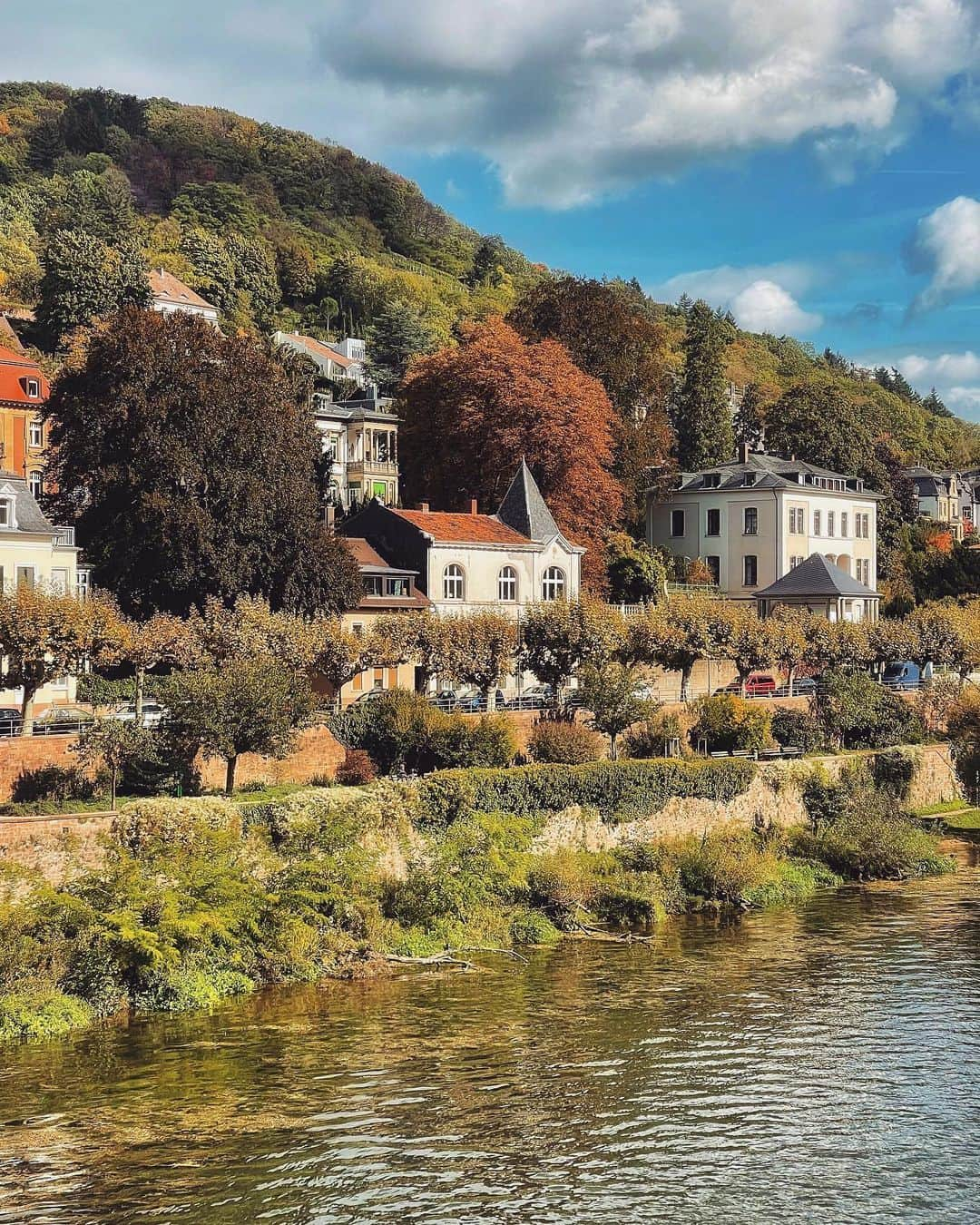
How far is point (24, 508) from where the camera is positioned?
4922 cm

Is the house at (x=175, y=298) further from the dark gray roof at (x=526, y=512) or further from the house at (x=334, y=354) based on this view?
the dark gray roof at (x=526, y=512)

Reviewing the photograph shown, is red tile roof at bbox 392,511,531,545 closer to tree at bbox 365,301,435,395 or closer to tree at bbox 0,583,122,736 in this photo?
tree at bbox 0,583,122,736

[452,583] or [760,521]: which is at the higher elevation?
[760,521]

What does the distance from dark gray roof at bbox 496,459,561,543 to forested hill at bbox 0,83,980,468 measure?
44.0ft

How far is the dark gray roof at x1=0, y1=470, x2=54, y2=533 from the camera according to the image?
159 feet

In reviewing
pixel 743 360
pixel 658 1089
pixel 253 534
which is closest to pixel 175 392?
pixel 253 534

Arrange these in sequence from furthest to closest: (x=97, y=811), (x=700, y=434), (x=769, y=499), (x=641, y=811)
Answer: (x=700, y=434) < (x=769, y=499) < (x=641, y=811) < (x=97, y=811)

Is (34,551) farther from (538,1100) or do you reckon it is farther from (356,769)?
(538,1100)

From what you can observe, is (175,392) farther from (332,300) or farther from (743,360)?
(743,360)

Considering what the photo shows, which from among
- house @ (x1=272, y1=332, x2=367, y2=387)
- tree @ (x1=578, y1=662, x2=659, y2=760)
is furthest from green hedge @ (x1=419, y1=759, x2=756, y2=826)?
house @ (x1=272, y1=332, x2=367, y2=387)

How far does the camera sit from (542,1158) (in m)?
22.3

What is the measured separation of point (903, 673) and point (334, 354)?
203ft

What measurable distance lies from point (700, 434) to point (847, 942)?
60068 millimetres

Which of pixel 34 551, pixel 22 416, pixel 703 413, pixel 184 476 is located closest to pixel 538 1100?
pixel 184 476
